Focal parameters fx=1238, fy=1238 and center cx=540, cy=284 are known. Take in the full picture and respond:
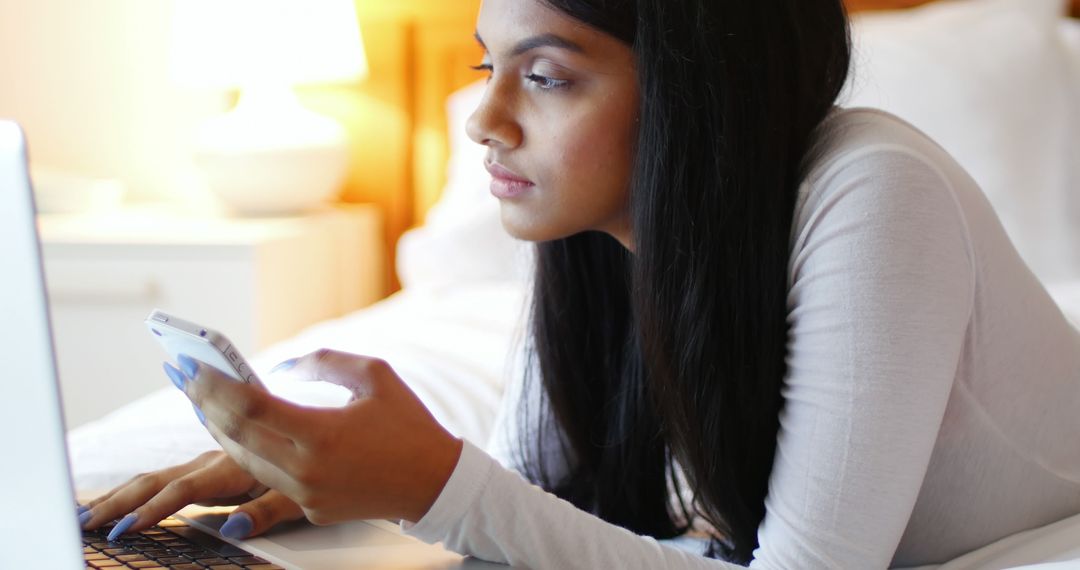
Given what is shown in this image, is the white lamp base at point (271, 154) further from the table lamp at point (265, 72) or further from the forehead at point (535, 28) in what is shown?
the forehead at point (535, 28)

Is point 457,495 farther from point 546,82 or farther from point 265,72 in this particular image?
point 265,72

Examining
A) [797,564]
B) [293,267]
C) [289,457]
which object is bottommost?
[293,267]

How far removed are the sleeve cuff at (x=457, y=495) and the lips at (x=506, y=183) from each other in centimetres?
25

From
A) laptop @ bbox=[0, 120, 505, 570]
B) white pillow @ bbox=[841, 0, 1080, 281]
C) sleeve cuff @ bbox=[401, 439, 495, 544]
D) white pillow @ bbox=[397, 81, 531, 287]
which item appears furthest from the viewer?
white pillow @ bbox=[397, 81, 531, 287]

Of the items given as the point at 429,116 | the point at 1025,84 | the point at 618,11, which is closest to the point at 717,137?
the point at 618,11

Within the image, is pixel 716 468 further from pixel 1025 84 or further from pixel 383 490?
pixel 1025 84

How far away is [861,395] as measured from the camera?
2.61ft

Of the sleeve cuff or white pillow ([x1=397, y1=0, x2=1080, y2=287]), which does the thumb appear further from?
white pillow ([x1=397, y1=0, x2=1080, y2=287])

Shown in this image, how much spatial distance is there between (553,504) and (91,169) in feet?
7.33

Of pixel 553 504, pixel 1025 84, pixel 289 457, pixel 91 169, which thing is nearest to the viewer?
pixel 289 457

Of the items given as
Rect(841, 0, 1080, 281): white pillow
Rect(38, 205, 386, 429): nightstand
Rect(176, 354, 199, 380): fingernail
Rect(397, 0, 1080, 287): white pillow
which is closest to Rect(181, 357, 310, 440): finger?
Rect(176, 354, 199, 380): fingernail

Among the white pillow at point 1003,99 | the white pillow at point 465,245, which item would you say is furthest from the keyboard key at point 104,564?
the white pillow at point 465,245

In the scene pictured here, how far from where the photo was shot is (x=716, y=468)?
0.90m

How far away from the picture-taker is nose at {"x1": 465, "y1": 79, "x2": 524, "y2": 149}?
923mm
